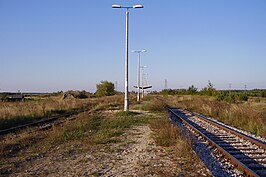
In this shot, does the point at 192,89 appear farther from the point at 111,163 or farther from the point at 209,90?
the point at 111,163

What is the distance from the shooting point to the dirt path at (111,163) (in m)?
8.14

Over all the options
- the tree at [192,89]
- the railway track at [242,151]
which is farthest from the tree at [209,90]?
the railway track at [242,151]

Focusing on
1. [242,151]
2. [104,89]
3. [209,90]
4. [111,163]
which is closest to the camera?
[111,163]

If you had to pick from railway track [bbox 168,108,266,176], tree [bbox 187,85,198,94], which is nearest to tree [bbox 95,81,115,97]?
tree [bbox 187,85,198,94]

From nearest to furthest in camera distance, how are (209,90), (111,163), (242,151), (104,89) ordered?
1. (111,163)
2. (242,151)
3. (209,90)
4. (104,89)

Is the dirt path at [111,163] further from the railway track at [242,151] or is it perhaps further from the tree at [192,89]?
the tree at [192,89]

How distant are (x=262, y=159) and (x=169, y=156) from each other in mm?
3116

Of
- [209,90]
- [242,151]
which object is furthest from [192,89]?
[242,151]

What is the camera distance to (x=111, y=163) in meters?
9.30

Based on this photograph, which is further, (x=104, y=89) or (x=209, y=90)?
(x=104, y=89)

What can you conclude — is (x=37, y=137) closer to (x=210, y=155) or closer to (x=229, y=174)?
(x=210, y=155)

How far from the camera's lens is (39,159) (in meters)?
10.0

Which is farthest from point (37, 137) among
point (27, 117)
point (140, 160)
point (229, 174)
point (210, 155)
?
point (27, 117)

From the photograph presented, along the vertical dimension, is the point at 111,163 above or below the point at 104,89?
below
